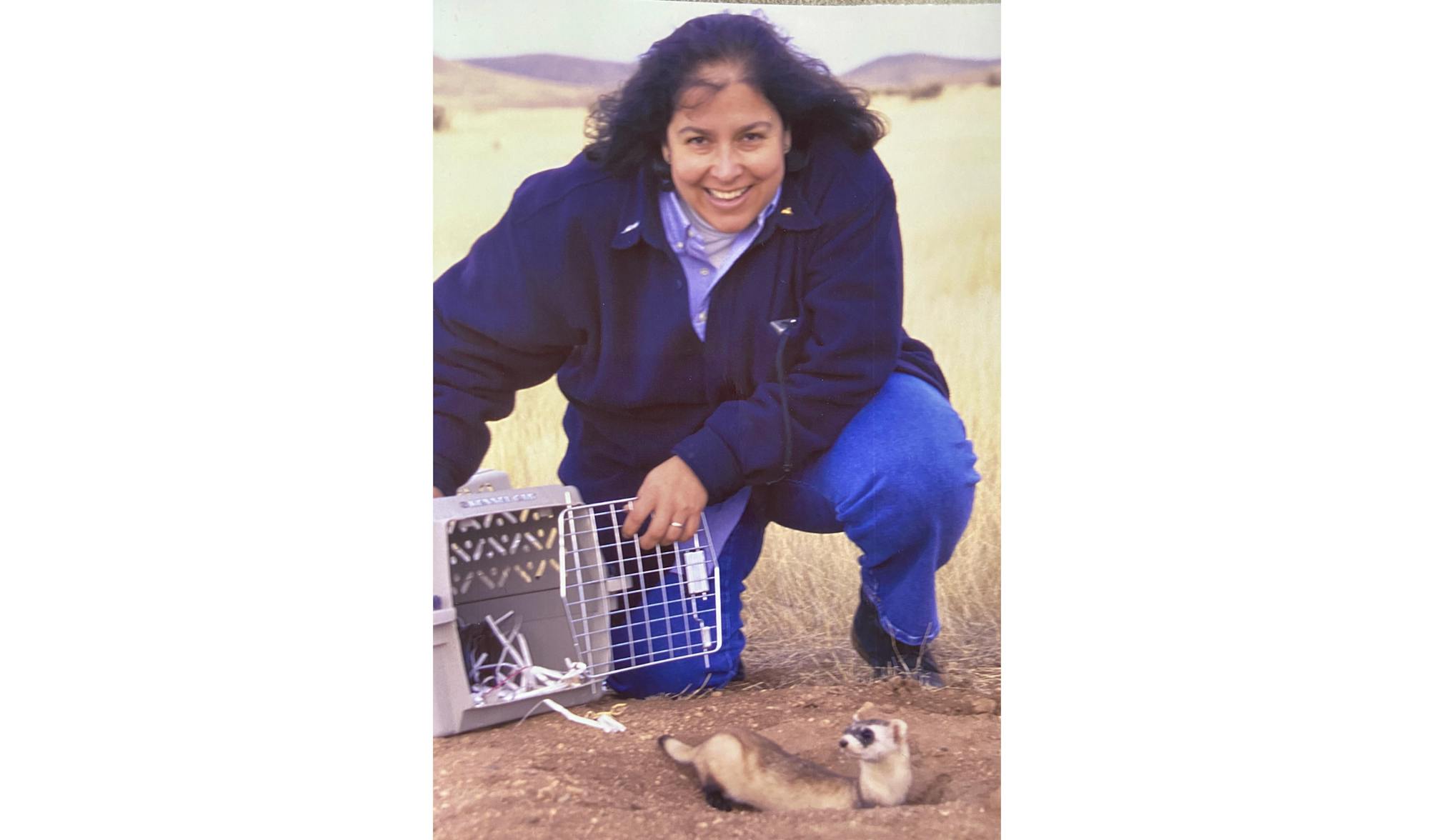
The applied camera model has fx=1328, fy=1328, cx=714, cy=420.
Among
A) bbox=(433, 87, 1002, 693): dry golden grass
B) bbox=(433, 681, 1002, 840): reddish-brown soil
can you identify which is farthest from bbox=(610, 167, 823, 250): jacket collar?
bbox=(433, 681, 1002, 840): reddish-brown soil

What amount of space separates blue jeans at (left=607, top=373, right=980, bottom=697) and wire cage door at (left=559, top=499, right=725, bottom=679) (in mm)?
31

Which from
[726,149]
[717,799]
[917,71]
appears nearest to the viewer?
[717,799]

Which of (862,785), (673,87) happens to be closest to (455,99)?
(673,87)

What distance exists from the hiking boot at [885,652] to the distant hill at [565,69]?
151 centimetres

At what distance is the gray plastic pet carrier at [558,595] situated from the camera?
11.0 feet

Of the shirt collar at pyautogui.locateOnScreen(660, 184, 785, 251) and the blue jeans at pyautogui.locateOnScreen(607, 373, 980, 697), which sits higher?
the shirt collar at pyautogui.locateOnScreen(660, 184, 785, 251)

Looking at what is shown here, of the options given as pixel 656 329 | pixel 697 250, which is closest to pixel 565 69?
pixel 697 250

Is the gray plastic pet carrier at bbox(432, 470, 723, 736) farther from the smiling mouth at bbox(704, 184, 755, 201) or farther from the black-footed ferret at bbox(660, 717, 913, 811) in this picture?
the smiling mouth at bbox(704, 184, 755, 201)

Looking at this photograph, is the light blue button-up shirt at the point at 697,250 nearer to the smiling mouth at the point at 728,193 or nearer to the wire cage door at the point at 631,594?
the smiling mouth at the point at 728,193

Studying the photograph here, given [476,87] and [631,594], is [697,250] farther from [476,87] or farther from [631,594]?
[631,594]

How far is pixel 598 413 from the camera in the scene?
340 centimetres

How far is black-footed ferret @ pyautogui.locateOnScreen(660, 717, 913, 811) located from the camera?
3215 mm

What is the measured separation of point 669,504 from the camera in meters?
3.39

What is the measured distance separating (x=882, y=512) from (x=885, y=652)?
384mm
